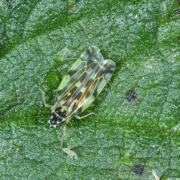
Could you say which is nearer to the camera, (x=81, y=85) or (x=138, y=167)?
(x=138, y=167)

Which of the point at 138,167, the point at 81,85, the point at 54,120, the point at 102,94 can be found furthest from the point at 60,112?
the point at 138,167

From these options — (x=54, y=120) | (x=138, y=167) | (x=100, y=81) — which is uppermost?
(x=100, y=81)

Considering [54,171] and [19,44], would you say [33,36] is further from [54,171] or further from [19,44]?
[54,171]

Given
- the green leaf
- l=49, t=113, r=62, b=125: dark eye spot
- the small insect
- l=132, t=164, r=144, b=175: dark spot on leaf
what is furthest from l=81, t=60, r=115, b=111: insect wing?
l=132, t=164, r=144, b=175: dark spot on leaf

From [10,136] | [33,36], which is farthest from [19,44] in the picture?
[10,136]

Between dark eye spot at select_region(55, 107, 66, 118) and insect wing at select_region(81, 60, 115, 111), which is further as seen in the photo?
dark eye spot at select_region(55, 107, 66, 118)

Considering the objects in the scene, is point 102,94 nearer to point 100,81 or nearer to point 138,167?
point 100,81

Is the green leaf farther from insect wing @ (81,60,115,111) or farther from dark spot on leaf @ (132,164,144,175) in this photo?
insect wing @ (81,60,115,111)
